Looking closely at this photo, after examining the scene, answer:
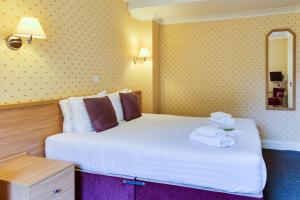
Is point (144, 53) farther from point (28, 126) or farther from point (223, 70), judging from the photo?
point (28, 126)

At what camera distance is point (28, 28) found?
7.08 ft

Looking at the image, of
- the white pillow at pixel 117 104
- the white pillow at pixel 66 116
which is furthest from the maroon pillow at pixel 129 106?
the white pillow at pixel 66 116

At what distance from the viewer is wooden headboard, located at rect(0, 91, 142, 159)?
82.2 inches

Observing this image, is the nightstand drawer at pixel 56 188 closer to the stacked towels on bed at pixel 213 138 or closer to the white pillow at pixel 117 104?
the stacked towels on bed at pixel 213 138

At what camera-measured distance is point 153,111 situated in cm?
468

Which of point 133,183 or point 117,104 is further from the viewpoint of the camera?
point 117,104

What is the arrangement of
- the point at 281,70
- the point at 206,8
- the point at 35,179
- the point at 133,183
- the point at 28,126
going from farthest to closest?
the point at 281,70 < the point at 206,8 < the point at 28,126 < the point at 133,183 < the point at 35,179

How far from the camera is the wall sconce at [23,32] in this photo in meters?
2.13

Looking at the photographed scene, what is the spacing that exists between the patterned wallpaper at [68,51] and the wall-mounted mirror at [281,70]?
231cm

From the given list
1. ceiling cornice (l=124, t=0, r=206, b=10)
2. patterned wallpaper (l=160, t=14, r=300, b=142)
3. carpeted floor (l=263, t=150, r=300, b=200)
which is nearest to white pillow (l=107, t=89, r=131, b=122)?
ceiling cornice (l=124, t=0, r=206, b=10)


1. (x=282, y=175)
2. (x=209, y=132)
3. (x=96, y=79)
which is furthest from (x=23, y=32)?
(x=282, y=175)

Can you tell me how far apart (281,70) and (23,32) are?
3870mm

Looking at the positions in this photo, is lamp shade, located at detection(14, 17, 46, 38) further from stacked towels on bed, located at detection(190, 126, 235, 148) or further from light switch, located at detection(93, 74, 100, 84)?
stacked towels on bed, located at detection(190, 126, 235, 148)

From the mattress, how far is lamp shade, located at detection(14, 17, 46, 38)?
3.19ft
